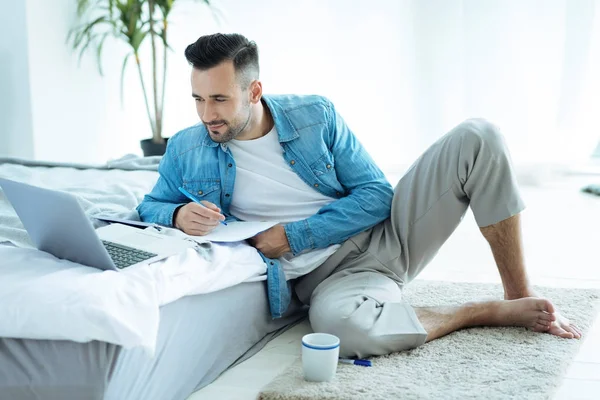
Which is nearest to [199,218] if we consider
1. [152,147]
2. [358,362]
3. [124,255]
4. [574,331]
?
[124,255]

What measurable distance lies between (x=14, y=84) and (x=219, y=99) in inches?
106

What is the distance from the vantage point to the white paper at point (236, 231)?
5.81 ft

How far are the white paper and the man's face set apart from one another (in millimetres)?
222

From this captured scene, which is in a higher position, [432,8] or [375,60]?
[432,8]

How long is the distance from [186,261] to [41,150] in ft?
9.80

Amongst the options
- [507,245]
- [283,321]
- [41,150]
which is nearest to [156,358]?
[283,321]

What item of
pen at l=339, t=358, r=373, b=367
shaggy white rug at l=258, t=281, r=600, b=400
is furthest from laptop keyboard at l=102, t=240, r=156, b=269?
pen at l=339, t=358, r=373, b=367

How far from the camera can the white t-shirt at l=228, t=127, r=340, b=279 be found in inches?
78.1

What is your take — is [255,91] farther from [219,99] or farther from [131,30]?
[131,30]

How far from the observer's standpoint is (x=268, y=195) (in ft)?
6.52

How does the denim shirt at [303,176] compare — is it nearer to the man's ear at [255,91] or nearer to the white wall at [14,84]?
Result: the man's ear at [255,91]

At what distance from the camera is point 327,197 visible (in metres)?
2.02

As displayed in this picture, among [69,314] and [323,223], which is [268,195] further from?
[69,314]

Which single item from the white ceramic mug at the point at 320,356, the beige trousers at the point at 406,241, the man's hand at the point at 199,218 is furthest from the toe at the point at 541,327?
the man's hand at the point at 199,218
